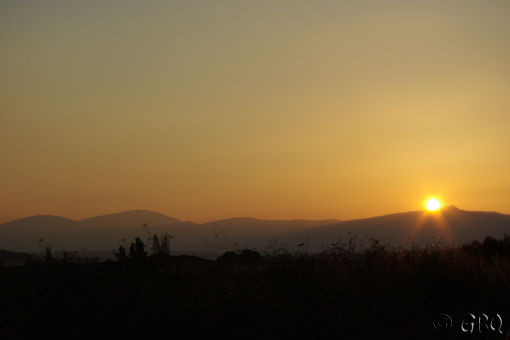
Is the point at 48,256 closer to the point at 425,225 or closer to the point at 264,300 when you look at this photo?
the point at 264,300

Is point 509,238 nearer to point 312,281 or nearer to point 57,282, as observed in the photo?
point 312,281

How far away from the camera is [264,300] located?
41.8ft

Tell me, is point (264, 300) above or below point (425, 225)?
below

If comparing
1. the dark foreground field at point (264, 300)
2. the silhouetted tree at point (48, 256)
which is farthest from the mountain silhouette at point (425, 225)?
the silhouetted tree at point (48, 256)

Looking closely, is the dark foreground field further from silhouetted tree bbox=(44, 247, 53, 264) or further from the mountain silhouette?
the mountain silhouette

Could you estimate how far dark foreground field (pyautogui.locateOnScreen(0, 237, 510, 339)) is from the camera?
37.9 ft

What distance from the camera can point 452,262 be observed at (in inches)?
603

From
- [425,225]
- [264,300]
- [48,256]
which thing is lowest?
[264,300]

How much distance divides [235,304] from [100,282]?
3.02 meters

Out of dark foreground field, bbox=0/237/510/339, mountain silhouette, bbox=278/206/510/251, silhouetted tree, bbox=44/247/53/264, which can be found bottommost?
dark foreground field, bbox=0/237/510/339

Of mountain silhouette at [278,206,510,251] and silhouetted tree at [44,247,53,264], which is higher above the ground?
mountain silhouette at [278,206,510,251]

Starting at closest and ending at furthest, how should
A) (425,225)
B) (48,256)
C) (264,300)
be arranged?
(264,300) → (48,256) → (425,225)

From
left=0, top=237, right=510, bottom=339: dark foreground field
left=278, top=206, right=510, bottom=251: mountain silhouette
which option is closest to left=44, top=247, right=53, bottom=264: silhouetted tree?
left=0, top=237, right=510, bottom=339: dark foreground field

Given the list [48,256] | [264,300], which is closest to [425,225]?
[264,300]
